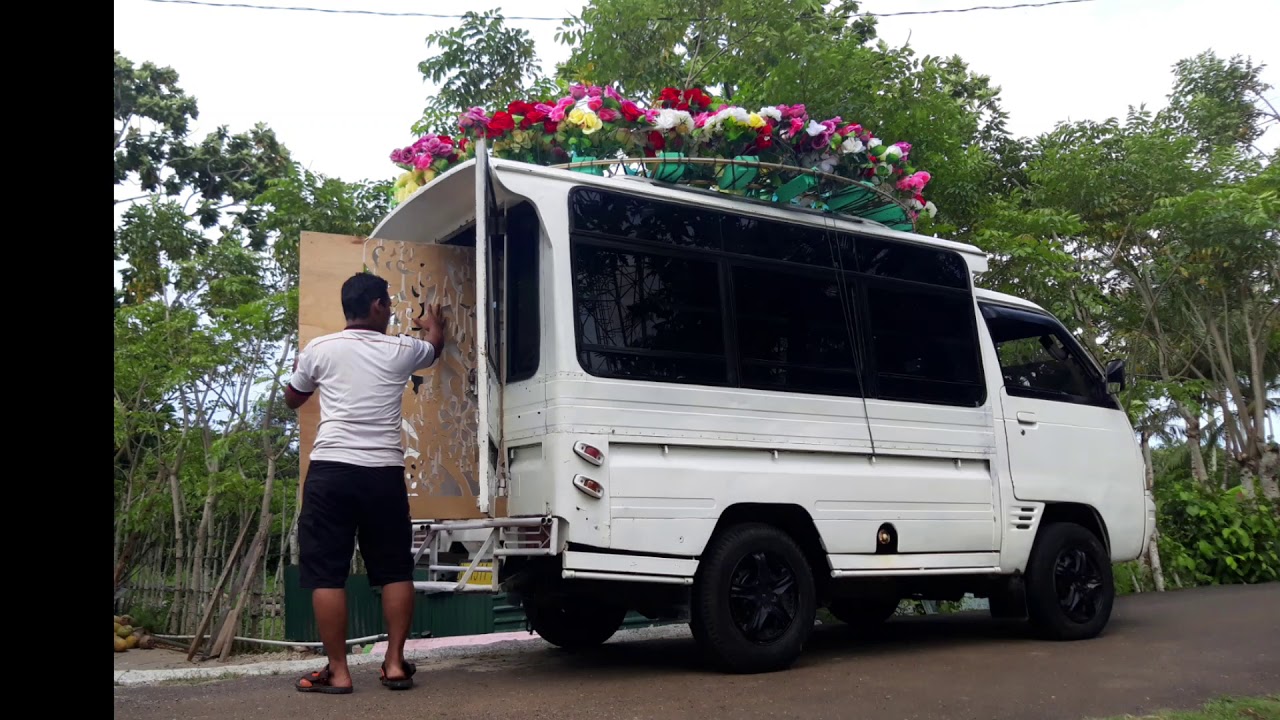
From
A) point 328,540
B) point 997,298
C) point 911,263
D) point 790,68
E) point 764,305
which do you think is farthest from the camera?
point 790,68

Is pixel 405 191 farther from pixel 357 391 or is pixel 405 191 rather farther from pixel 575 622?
pixel 575 622

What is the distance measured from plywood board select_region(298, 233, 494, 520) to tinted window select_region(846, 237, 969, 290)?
2346 mm

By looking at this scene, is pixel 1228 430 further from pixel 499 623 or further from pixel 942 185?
pixel 499 623

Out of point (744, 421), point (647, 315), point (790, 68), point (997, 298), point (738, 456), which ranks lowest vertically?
point (738, 456)

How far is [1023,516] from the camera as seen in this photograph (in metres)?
6.82

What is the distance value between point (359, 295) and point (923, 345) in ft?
11.2

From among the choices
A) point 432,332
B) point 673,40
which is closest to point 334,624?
point 432,332

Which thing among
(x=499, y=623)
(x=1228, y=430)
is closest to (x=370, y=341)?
(x=499, y=623)

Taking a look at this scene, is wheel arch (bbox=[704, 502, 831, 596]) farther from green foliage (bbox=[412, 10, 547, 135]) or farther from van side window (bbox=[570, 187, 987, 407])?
green foliage (bbox=[412, 10, 547, 135])

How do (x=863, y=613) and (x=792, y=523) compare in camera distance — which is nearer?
(x=792, y=523)

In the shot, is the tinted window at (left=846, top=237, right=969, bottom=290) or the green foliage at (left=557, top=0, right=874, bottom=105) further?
the green foliage at (left=557, top=0, right=874, bottom=105)

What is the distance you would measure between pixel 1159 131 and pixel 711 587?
33.9 feet

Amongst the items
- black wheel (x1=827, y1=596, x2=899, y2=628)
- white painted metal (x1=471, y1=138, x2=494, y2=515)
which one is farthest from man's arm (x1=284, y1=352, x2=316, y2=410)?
black wheel (x1=827, y1=596, x2=899, y2=628)

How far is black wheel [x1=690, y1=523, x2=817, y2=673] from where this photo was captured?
17.5 feet
